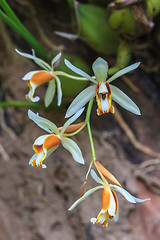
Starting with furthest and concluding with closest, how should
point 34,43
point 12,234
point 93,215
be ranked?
1. point 12,234
2. point 93,215
3. point 34,43

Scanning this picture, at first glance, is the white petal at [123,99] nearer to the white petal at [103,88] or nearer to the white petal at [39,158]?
the white petal at [103,88]

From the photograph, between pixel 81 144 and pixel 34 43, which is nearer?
pixel 34 43

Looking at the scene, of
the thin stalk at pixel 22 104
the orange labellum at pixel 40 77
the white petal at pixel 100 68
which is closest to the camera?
the white petal at pixel 100 68

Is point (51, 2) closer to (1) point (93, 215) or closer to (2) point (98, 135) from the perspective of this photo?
(2) point (98, 135)

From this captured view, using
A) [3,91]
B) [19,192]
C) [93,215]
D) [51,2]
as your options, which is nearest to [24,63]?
[3,91]

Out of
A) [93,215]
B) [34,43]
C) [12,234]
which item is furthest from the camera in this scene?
[12,234]

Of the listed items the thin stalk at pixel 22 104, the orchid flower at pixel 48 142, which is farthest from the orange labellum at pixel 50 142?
the thin stalk at pixel 22 104

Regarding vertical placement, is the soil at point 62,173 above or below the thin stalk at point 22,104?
below
